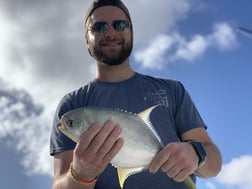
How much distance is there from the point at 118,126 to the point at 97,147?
0.29 m

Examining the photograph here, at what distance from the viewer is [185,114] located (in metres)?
6.35

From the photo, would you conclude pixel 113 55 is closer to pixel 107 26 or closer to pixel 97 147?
pixel 107 26

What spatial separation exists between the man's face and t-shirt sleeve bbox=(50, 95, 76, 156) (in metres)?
0.83

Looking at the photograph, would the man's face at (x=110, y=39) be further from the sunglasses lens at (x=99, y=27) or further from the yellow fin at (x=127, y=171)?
the yellow fin at (x=127, y=171)

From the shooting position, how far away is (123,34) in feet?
22.6

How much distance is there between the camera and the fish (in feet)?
15.1

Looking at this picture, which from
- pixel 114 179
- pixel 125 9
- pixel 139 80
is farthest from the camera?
pixel 125 9

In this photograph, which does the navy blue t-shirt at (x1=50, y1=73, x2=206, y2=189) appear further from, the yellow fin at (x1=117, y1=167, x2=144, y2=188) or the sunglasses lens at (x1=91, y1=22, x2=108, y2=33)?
the sunglasses lens at (x1=91, y1=22, x2=108, y2=33)

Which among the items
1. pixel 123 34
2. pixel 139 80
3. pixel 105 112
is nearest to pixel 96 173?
pixel 105 112

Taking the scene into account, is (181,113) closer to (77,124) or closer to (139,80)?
(139,80)

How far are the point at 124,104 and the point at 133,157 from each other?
1448 mm

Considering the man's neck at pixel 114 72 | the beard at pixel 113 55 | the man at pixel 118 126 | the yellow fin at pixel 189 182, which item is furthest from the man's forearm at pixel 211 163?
the beard at pixel 113 55

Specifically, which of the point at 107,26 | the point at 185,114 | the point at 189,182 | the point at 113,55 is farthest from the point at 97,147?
the point at 107,26

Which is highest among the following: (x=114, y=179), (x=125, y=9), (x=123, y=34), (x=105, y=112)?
(x=125, y=9)
